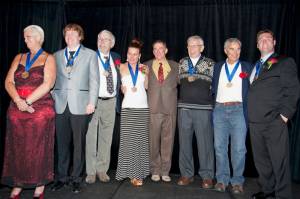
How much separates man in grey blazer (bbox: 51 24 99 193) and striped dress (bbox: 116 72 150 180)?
457 millimetres

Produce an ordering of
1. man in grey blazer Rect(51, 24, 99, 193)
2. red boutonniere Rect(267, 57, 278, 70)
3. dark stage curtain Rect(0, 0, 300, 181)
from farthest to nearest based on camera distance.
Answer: dark stage curtain Rect(0, 0, 300, 181) → man in grey blazer Rect(51, 24, 99, 193) → red boutonniere Rect(267, 57, 278, 70)

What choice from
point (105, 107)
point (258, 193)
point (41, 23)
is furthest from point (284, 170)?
point (41, 23)

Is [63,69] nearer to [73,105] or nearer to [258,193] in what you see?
[73,105]

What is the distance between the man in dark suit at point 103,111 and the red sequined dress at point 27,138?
2.61ft

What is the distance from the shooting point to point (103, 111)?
12.4 feet

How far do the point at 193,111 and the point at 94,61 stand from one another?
4.32 feet

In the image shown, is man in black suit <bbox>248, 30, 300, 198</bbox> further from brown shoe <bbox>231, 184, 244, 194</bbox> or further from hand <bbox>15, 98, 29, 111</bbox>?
hand <bbox>15, 98, 29, 111</bbox>

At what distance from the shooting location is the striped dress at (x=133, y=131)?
12.0 ft

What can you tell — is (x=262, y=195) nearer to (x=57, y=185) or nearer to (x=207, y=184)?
(x=207, y=184)

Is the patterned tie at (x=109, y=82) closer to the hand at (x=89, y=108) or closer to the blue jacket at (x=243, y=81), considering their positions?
the hand at (x=89, y=108)

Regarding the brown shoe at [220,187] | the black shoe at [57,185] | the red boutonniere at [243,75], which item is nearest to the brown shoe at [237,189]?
the brown shoe at [220,187]

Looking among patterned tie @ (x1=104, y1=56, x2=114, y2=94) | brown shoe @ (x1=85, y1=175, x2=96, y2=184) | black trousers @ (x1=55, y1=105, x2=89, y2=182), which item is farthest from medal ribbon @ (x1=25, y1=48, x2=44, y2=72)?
brown shoe @ (x1=85, y1=175, x2=96, y2=184)

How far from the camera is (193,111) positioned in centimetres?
368

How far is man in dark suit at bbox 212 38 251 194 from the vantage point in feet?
11.4
